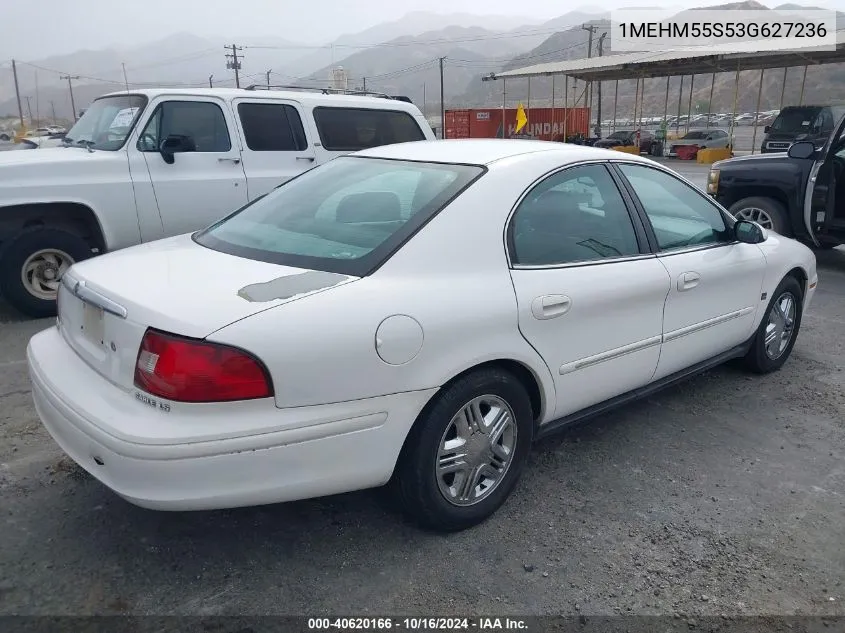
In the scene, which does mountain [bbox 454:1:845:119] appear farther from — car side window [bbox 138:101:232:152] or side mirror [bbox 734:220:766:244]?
side mirror [bbox 734:220:766:244]

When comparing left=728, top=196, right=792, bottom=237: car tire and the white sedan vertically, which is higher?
the white sedan

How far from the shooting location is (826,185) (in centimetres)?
737

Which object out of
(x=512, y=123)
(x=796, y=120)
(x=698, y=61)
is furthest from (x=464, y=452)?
(x=512, y=123)

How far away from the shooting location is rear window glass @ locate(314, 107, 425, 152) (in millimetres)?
7055

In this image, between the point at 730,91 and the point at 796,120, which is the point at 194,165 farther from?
the point at 730,91

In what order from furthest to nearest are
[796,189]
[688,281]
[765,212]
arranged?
1. [765,212]
2. [796,189]
3. [688,281]

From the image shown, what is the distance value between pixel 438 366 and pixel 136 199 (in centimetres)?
436

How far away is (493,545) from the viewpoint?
2.86 meters

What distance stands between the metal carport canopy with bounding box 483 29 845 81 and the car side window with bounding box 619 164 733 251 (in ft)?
64.5

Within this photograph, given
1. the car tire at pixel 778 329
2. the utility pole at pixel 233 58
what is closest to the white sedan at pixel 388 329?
the car tire at pixel 778 329

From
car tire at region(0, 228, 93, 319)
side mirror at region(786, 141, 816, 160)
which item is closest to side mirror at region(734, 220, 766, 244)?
side mirror at region(786, 141, 816, 160)

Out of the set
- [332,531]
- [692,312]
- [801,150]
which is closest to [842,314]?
[801,150]

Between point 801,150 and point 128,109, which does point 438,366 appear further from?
point 801,150

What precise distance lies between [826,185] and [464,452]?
6.36 meters
